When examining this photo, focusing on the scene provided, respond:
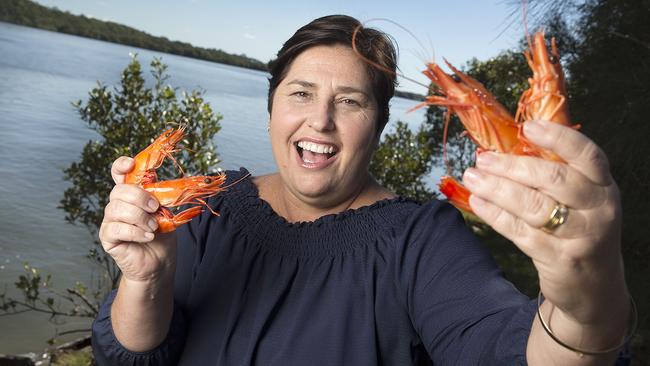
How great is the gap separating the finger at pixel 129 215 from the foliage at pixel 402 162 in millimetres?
5105

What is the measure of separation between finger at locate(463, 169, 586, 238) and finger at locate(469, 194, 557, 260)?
17 mm

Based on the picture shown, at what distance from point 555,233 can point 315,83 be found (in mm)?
1387

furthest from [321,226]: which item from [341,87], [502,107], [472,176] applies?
[472,176]

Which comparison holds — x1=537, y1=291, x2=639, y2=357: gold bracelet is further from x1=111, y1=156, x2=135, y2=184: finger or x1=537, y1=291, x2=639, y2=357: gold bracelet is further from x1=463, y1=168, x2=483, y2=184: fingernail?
x1=111, y1=156, x2=135, y2=184: finger

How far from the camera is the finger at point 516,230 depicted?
1203 millimetres

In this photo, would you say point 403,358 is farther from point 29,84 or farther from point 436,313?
point 29,84

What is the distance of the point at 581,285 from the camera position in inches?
47.8

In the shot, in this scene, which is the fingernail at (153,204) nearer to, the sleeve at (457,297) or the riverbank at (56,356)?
the sleeve at (457,297)

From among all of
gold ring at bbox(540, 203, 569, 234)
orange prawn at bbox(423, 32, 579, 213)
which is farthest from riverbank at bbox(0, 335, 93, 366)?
gold ring at bbox(540, 203, 569, 234)

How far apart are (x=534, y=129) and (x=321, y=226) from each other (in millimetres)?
1388

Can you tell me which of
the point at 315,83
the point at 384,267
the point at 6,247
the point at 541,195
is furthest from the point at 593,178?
the point at 6,247

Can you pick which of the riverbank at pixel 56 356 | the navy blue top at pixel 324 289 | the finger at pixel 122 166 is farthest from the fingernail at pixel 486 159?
the riverbank at pixel 56 356

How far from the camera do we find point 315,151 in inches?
93.8

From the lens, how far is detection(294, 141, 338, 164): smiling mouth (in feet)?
7.79
